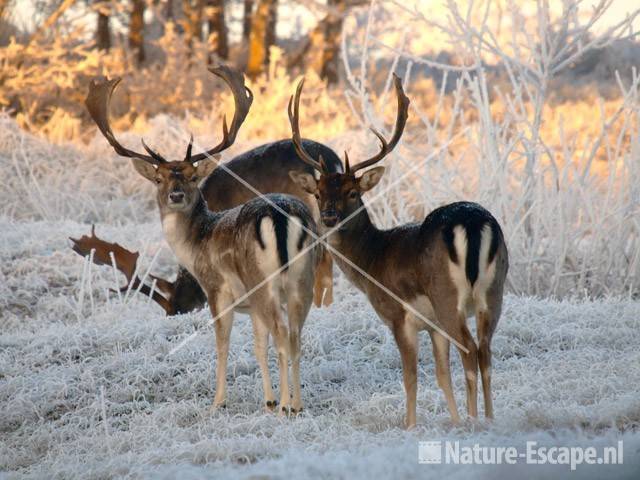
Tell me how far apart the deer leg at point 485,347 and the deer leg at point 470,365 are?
3 cm

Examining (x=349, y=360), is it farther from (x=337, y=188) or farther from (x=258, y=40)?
(x=258, y=40)

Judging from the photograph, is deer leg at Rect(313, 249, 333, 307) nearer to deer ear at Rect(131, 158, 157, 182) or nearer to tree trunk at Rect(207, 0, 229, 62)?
deer ear at Rect(131, 158, 157, 182)

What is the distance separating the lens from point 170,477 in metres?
4.48

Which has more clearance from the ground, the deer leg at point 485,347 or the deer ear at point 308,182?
the deer ear at point 308,182

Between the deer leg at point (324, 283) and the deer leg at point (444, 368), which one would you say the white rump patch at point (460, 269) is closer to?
the deer leg at point (444, 368)

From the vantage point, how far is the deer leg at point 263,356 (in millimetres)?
5859

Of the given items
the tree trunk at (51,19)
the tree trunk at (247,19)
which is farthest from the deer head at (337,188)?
→ the tree trunk at (247,19)

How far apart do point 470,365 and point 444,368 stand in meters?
0.34

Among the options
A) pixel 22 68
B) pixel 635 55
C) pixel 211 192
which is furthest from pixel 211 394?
pixel 635 55

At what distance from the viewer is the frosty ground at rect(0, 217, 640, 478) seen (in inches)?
185

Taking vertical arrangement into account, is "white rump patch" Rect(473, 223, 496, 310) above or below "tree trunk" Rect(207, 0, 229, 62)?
below

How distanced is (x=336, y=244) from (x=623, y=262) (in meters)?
4.12

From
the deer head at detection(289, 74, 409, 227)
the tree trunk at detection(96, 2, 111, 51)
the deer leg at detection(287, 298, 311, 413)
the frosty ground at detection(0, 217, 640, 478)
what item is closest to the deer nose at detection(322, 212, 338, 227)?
the deer head at detection(289, 74, 409, 227)

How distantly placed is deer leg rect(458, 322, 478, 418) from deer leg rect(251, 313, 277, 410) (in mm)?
1193
